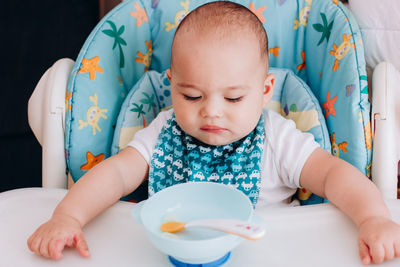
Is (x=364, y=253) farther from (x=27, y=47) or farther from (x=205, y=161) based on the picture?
(x=27, y=47)

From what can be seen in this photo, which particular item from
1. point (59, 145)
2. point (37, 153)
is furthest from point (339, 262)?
point (37, 153)

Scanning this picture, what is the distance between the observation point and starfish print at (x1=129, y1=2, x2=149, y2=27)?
1158 millimetres

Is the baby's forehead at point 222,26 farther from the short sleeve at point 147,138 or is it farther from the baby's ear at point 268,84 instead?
the short sleeve at point 147,138

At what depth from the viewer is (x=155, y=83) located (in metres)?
1.15

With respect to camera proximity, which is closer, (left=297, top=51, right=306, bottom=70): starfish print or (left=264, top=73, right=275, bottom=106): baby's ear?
(left=264, top=73, right=275, bottom=106): baby's ear

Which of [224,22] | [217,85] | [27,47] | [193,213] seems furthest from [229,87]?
[27,47]

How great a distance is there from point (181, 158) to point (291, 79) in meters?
0.37

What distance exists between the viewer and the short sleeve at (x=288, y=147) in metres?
0.87

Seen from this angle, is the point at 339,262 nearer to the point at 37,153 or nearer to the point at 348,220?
the point at 348,220

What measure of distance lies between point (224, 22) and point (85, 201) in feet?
1.36

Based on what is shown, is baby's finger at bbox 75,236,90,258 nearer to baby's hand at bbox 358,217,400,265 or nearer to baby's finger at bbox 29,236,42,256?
baby's finger at bbox 29,236,42,256

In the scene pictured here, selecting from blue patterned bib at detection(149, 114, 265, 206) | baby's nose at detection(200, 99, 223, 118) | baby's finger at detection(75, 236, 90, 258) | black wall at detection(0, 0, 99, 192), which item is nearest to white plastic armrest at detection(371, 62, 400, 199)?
blue patterned bib at detection(149, 114, 265, 206)

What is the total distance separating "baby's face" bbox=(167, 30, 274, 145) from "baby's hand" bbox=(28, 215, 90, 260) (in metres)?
0.30

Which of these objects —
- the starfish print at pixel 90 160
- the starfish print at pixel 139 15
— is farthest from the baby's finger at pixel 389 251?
the starfish print at pixel 139 15
